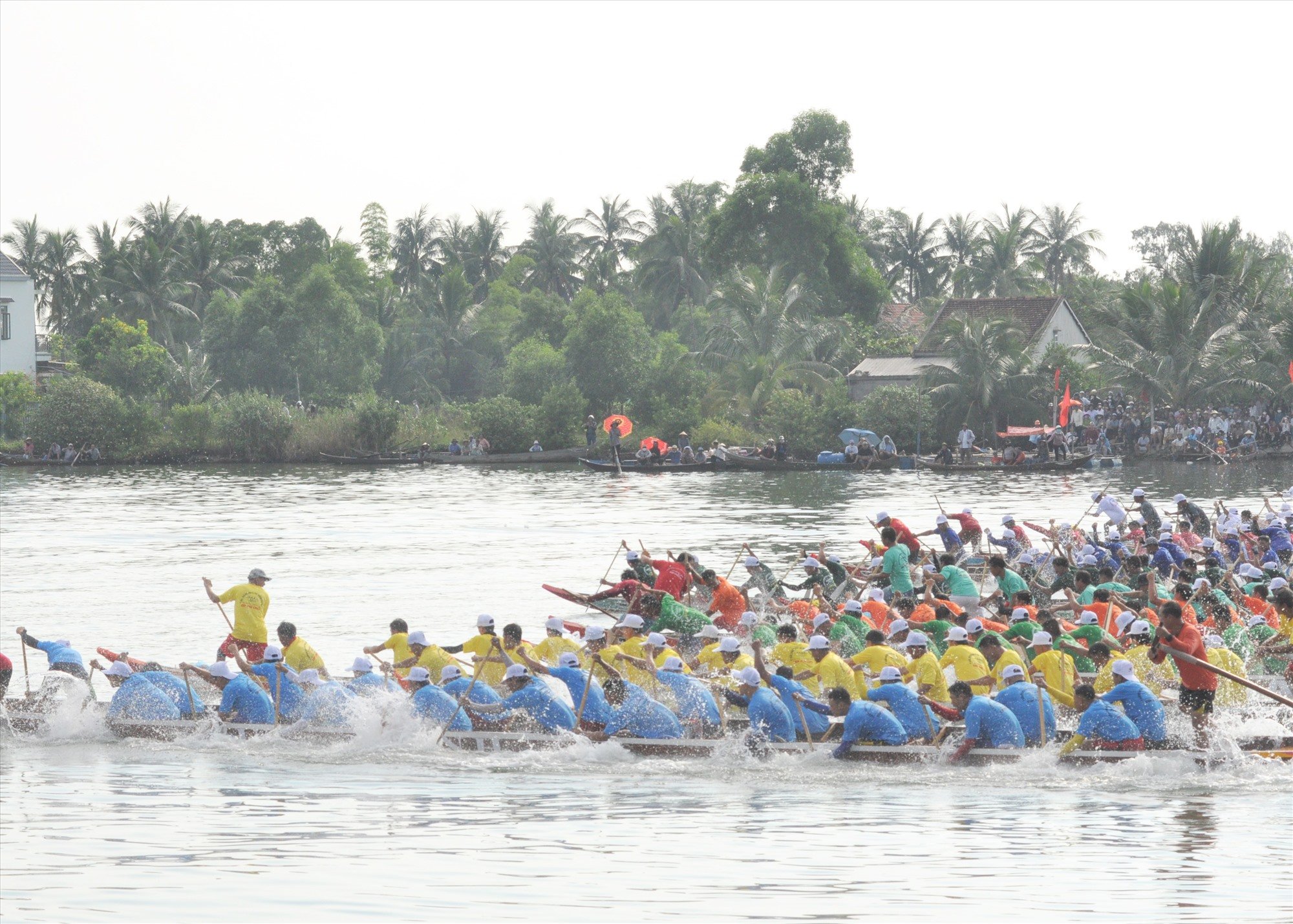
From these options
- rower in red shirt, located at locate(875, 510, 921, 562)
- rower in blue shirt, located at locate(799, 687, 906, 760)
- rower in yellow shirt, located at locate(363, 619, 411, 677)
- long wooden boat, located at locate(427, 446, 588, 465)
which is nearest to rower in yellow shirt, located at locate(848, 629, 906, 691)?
rower in blue shirt, located at locate(799, 687, 906, 760)

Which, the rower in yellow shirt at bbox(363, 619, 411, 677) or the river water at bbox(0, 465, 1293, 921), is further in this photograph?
the rower in yellow shirt at bbox(363, 619, 411, 677)

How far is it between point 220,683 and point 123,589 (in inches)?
536

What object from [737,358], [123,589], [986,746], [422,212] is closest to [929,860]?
[986,746]

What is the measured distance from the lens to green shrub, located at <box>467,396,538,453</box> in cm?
6162

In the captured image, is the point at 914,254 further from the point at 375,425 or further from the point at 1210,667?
the point at 1210,667

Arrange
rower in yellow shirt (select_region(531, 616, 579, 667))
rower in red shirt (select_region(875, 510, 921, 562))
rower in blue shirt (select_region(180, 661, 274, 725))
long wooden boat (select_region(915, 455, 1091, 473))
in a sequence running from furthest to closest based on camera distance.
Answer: long wooden boat (select_region(915, 455, 1091, 473)), rower in red shirt (select_region(875, 510, 921, 562)), rower in yellow shirt (select_region(531, 616, 579, 667)), rower in blue shirt (select_region(180, 661, 274, 725))

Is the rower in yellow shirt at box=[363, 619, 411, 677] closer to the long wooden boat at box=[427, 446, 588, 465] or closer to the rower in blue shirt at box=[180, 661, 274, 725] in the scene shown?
the rower in blue shirt at box=[180, 661, 274, 725]

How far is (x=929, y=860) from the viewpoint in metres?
10.9

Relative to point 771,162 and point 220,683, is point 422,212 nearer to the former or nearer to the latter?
point 771,162

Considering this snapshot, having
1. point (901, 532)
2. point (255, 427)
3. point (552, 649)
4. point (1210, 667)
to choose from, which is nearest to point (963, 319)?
point (255, 427)

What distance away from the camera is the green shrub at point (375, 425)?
62.2 meters

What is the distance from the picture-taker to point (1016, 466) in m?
51.8

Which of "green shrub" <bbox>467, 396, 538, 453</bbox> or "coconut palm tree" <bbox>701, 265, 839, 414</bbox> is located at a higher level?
"coconut palm tree" <bbox>701, 265, 839, 414</bbox>

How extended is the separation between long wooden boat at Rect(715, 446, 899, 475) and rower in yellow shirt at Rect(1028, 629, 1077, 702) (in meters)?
39.5
